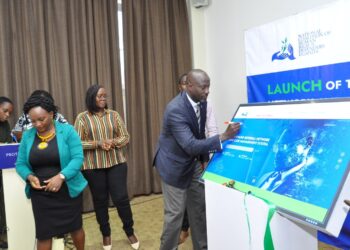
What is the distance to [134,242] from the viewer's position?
111 inches

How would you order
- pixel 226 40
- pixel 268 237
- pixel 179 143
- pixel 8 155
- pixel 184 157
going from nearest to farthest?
pixel 268 237
pixel 179 143
pixel 184 157
pixel 8 155
pixel 226 40

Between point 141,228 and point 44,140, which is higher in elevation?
point 44,140

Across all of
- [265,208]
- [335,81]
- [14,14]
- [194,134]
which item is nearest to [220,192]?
[265,208]

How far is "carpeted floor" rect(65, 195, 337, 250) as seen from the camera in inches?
112

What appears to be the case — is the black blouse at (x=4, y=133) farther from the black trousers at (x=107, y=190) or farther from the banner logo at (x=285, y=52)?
the banner logo at (x=285, y=52)

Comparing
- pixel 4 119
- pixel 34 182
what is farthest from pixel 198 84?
pixel 4 119

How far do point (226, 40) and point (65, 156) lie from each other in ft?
9.26

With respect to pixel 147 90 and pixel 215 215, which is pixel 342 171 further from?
pixel 147 90

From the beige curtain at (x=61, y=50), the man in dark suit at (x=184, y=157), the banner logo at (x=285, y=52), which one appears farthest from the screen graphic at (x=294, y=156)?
the beige curtain at (x=61, y=50)

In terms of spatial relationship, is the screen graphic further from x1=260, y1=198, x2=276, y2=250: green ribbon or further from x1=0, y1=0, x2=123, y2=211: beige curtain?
x1=0, y1=0, x2=123, y2=211: beige curtain

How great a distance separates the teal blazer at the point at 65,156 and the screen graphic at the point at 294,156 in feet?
3.08

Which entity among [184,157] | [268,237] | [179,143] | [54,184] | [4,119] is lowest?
[268,237]

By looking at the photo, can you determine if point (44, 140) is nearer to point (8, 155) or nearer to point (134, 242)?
point (8, 155)

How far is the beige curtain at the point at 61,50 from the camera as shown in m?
3.43
